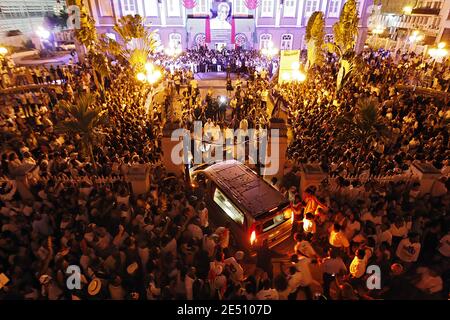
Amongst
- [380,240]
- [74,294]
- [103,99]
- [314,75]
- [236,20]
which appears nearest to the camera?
[74,294]

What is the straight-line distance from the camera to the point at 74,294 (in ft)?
17.0

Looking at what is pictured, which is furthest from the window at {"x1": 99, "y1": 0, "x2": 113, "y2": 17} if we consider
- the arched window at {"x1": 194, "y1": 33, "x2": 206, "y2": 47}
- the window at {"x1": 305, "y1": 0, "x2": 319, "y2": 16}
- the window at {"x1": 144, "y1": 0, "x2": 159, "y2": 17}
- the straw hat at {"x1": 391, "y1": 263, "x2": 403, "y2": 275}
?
the straw hat at {"x1": 391, "y1": 263, "x2": 403, "y2": 275}

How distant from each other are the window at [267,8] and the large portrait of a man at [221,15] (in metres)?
4.23

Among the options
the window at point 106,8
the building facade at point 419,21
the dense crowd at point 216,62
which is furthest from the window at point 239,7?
the building facade at point 419,21

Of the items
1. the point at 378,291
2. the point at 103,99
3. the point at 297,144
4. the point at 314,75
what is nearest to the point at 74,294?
the point at 378,291

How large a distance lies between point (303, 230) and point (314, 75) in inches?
621

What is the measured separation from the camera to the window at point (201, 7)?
3092 centimetres

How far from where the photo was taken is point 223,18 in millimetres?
30000

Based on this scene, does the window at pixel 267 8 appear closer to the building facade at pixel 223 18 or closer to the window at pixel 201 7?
the building facade at pixel 223 18

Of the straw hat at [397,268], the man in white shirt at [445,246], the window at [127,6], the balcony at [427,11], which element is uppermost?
the window at [127,6]

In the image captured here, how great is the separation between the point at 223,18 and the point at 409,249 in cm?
2947

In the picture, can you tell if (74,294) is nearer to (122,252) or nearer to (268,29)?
(122,252)

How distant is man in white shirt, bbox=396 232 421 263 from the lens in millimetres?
5863
